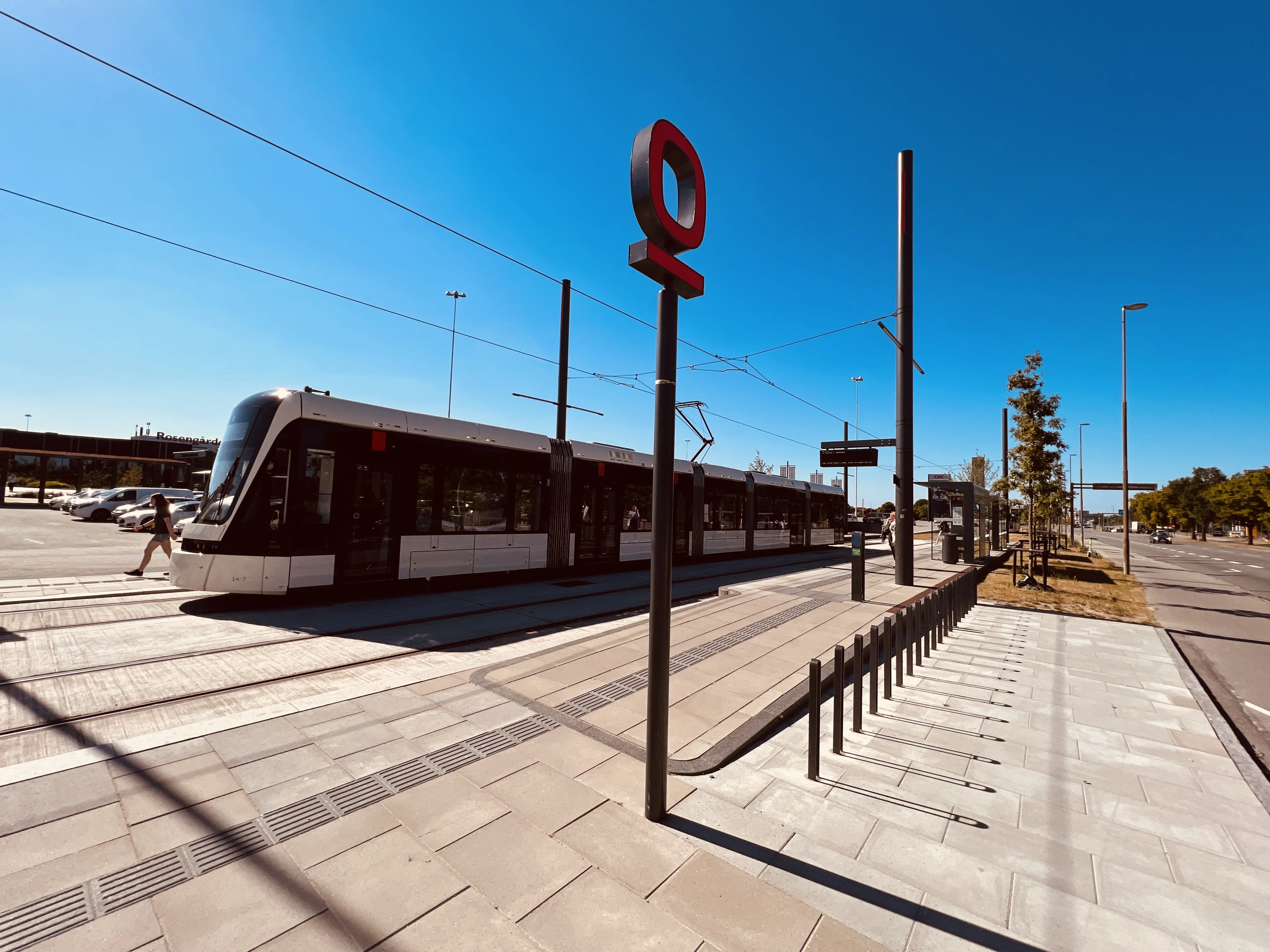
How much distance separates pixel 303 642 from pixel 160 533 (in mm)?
6977

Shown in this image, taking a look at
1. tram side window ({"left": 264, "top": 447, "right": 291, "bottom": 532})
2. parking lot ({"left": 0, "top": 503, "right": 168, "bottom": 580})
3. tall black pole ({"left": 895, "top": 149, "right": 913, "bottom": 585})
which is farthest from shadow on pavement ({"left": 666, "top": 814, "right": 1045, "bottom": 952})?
parking lot ({"left": 0, "top": 503, "right": 168, "bottom": 580})

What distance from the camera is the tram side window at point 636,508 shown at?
1468 cm

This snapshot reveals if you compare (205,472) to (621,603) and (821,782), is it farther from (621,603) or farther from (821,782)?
(821,782)

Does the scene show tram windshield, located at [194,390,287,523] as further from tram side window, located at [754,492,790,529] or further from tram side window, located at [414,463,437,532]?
tram side window, located at [754,492,790,529]

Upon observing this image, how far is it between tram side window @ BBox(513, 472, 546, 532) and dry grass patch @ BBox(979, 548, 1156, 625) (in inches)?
398

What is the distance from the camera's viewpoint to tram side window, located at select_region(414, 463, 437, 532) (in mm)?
9969

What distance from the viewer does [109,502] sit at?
1035 inches

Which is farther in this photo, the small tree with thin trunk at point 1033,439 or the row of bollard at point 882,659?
the small tree with thin trunk at point 1033,439

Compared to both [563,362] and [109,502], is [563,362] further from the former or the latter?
[109,502]

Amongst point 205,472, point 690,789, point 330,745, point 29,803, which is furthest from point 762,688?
point 205,472

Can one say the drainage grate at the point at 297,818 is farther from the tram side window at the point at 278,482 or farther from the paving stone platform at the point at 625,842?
the tram side window at the point at 278,482

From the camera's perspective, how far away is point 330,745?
3.93 metres

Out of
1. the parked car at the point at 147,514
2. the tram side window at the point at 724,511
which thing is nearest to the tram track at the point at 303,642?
the tram side window at the point at 724,511

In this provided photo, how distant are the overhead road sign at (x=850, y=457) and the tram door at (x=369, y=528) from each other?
9.55 metres
